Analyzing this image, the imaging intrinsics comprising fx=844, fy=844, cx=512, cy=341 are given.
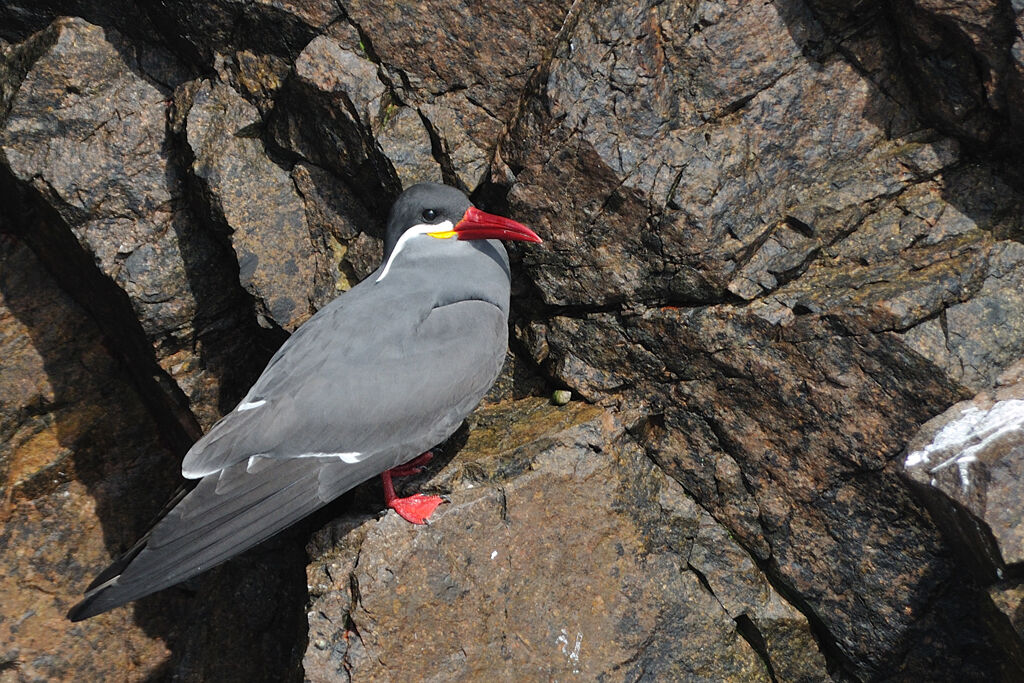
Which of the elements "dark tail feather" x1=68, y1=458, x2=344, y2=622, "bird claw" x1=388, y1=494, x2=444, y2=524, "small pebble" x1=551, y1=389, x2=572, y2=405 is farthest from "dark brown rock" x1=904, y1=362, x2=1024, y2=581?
"dark tail feather" x1=68, y1=458, x2=344, y2=622

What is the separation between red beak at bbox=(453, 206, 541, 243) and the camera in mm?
4758

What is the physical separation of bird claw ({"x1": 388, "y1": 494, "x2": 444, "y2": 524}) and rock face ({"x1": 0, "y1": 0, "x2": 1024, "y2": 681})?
83mm

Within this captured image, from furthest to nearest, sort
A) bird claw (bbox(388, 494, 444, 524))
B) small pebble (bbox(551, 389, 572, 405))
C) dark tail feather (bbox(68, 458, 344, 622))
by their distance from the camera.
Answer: small pebble (bbox(551, 389, 572, 405)), bird claw (bbox(388, 494, 444, 524)), dark tail feather (bbox(68, 458, 344, 622))

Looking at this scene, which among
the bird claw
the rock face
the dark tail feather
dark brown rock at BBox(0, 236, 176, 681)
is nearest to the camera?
the dark tail feather

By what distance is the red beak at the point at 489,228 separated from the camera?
4758 millimetres

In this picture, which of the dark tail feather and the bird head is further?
the bird head

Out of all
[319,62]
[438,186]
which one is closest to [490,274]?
[438,186]

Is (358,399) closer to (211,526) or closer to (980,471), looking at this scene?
(211,526)

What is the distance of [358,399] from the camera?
4.29 metres

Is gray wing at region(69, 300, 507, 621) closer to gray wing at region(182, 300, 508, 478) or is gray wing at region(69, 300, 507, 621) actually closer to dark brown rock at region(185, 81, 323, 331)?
gray wing at region(182, 300, 508, 478)

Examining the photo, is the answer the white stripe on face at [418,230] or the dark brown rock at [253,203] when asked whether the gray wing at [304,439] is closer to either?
the white stripe on face at [418,230]

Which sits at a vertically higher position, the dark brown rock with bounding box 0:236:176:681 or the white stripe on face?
the white stripe on face

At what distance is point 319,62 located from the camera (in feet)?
16.8

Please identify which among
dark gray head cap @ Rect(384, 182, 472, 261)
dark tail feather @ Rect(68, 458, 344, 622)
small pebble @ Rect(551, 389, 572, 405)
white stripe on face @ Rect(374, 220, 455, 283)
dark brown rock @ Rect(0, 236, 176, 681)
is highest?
dark gray head cap @ Rect(384, 182, 472, 261)
